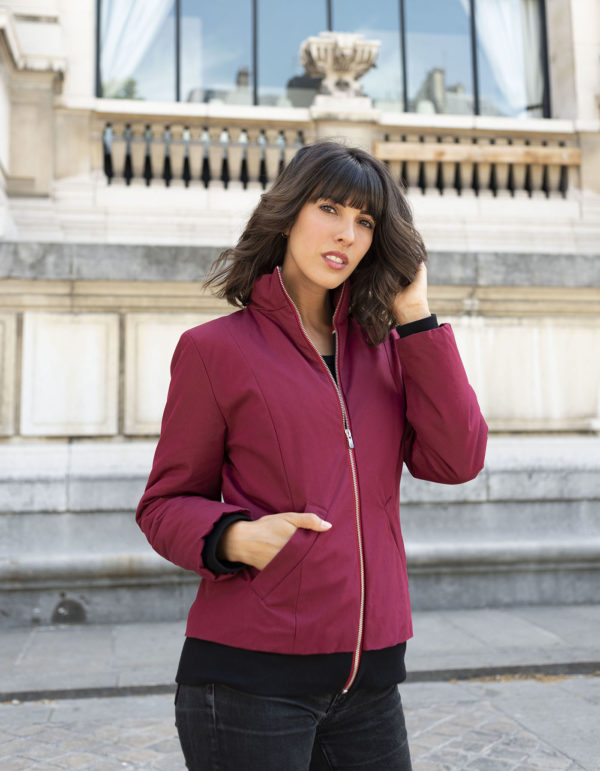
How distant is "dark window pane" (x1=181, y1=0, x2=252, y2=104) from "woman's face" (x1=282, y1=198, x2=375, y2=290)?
7864 mm

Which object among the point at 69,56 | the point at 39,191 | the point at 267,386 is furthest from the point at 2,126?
the point at 267,386

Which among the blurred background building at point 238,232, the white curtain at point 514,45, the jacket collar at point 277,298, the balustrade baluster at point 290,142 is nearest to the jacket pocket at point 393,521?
the jacket collar at point 277,298

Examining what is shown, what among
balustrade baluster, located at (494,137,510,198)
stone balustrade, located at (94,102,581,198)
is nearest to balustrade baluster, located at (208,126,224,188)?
stone balustrade, located at (94,102,581,198)

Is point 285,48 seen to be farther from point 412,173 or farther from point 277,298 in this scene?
point 277,298

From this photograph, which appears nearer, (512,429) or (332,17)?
(512,429)

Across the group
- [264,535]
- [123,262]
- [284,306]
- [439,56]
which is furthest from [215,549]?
[439,56]

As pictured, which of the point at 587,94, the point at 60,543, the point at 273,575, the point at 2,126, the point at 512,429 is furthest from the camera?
the point at 587,94

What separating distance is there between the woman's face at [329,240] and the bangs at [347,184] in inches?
0.6

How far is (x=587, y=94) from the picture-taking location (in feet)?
29.3

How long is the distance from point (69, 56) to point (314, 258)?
743 centimetres

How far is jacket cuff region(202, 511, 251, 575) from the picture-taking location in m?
1.39

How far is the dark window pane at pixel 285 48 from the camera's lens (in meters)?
9.05

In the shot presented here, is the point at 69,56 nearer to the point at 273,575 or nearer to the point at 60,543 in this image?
the point at 60,543

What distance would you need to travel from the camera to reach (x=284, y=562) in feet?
4.53
